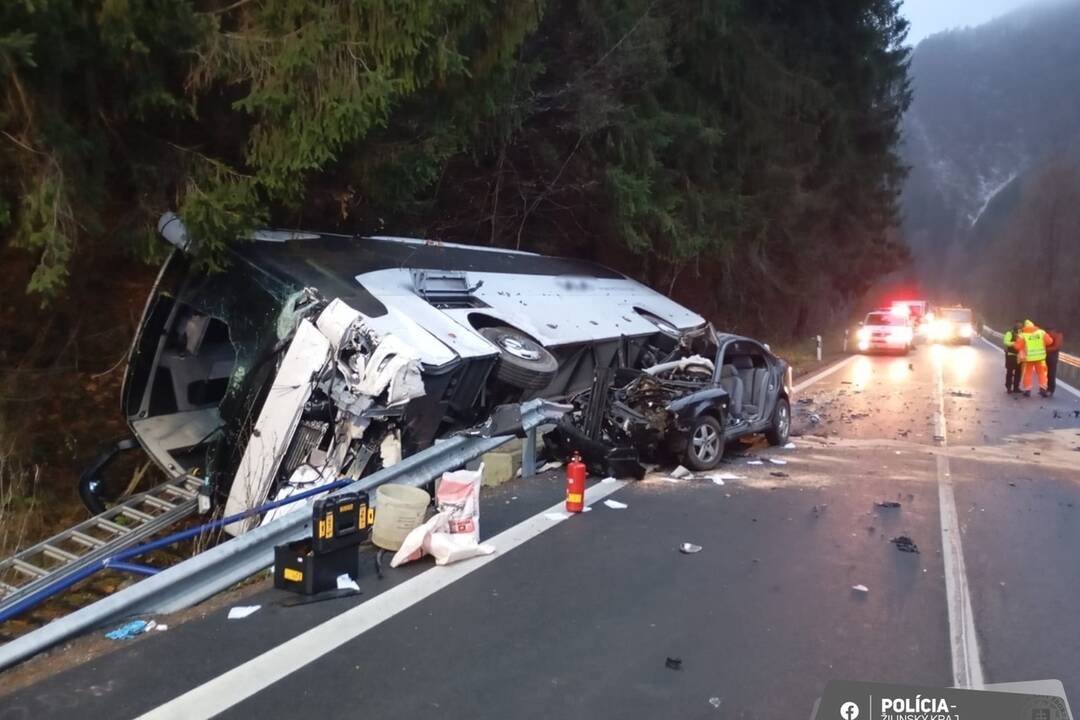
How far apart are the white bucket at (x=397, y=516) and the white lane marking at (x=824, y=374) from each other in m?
13.4

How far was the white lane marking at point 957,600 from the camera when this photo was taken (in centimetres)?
414

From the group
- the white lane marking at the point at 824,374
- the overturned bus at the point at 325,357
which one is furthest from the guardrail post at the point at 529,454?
the white lane marking at the point at 824,374

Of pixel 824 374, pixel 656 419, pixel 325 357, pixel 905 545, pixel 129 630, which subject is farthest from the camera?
pixel 824 374

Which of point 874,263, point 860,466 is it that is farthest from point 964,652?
point 874,263

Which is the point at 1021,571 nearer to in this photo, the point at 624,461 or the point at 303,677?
the point at 624,461

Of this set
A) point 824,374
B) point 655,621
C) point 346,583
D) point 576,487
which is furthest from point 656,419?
point 824,374

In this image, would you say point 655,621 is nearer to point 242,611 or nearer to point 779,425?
point 242,611

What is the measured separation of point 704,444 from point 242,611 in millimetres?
5461

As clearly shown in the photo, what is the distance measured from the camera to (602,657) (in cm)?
423

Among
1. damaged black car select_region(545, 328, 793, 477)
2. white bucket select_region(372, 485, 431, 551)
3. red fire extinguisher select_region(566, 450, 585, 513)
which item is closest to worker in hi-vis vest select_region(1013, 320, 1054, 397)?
damaged black car select_region(545, 328, 793, 477)

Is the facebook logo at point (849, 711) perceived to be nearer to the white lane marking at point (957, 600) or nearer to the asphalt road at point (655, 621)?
the asphalt road at point (655, 621)

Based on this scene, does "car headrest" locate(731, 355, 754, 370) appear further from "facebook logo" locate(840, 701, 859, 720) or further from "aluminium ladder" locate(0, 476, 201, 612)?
"facebook logo" locate(840, 701, 859, 720)

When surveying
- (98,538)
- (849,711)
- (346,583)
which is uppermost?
(849,711)

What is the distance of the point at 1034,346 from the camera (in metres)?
17.2
